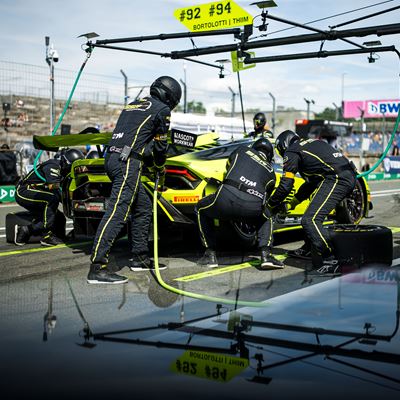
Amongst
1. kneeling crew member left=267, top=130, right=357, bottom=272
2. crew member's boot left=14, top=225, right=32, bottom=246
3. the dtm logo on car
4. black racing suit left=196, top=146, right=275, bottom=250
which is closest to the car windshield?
black racing suit left=196, top=146, right=275, bottom=250

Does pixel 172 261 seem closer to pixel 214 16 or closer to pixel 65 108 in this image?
pixel 65 108

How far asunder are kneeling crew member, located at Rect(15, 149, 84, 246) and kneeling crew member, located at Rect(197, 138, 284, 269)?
2.34 meters

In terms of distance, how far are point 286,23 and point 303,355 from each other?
735cm

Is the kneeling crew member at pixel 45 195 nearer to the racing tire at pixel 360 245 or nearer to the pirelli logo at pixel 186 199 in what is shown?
the pirelli logo at pixel 186 199

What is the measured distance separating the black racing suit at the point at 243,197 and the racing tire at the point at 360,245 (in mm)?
705

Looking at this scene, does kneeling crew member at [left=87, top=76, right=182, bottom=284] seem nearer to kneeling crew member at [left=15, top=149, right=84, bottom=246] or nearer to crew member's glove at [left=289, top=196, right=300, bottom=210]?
crew member's glove at [left=289, top=196, right=300, bottom=210]

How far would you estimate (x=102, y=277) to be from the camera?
566cm

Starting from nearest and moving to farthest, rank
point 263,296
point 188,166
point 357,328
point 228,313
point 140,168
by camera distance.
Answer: point 357,328, point 228,313, point 263,296, point 140,168, point 188,166

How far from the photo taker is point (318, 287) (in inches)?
215

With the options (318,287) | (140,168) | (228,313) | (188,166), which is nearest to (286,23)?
(188,166)

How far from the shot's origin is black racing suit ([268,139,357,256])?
625cm

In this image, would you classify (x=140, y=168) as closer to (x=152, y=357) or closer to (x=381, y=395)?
(x=152, y=357)

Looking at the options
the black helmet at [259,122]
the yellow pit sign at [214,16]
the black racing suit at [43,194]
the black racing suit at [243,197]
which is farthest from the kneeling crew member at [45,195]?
the yellow pit sign at [214,16]

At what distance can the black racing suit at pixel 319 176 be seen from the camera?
20.5 feet
